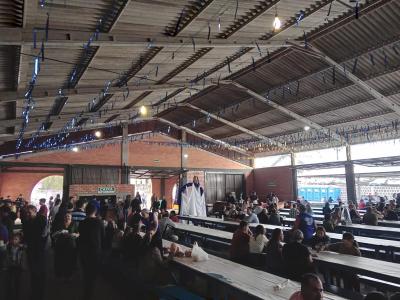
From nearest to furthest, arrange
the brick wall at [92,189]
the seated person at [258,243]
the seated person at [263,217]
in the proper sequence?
the seated person at [258,243] → the seated person at [263,217] → the brick wall at [92,189]

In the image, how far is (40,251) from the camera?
16.3 ft

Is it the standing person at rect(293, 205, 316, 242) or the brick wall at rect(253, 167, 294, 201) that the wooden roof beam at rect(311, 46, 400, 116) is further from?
the brick wall at rect(253, 167, 294, 201)

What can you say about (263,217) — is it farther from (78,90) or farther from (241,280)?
(241,280)

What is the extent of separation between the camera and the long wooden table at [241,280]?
3.35m

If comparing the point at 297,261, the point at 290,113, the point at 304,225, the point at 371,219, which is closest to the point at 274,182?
the point at 290,113

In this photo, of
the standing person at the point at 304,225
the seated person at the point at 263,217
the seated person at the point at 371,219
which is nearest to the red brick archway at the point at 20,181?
the seated person at the point at 263,217

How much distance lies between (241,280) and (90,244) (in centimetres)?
218

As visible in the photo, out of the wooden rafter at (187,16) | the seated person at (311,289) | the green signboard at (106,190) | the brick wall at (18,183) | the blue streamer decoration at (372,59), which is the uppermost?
the blue streamer decoration at (372,59)

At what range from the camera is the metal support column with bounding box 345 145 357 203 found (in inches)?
610

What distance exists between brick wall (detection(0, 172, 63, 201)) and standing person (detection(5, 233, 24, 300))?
15540 mm

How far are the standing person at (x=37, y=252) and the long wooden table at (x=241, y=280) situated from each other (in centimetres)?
195

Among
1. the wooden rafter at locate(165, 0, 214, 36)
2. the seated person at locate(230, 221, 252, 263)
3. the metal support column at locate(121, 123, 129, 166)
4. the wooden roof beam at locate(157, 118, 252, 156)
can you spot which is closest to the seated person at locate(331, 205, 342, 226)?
the seated person at locate(230, 221, 252, 263)

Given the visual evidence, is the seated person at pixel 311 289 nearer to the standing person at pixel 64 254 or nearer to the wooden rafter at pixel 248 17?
the standing person at pixel 64 254

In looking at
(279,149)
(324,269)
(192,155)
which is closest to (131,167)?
(192,155)
